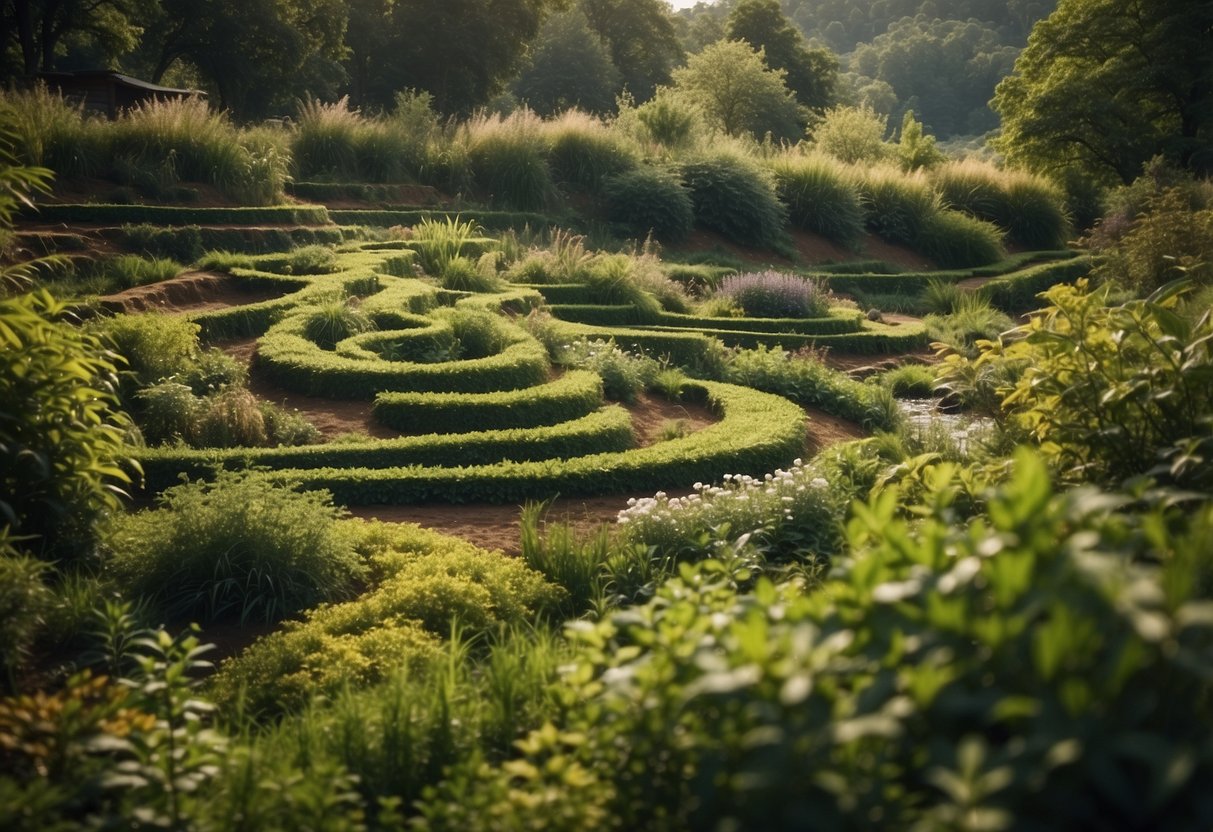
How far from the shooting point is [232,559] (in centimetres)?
572

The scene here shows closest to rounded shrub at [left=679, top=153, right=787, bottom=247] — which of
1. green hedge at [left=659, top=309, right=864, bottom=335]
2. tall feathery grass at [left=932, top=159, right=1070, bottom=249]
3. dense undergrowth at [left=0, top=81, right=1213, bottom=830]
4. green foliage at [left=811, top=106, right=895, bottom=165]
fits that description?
tall feathery grass at [left=932, top=159, right=1070, bottom=249]

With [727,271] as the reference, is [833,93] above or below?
above

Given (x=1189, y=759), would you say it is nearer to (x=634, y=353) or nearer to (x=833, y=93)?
(x=634, y=353)

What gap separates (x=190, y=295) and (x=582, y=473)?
653 cm

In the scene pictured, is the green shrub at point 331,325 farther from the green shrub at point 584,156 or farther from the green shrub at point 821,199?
the green shrub at point 821,199

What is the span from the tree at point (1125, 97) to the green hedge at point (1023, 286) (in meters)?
9.65

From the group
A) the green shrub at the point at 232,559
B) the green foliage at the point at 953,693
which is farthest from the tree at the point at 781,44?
the green foliage at the point at 953,693

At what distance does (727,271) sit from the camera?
720 inches

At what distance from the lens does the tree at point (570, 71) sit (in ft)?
158

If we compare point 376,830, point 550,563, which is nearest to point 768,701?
point 376,830

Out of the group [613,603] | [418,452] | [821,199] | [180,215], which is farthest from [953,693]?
[821,199]

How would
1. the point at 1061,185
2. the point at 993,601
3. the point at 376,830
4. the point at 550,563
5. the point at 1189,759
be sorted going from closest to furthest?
1. the point at 1189,759
2. the point at 993,601
3. the point at 376,830
4. the point at 550,563
5. the point at 1061,185

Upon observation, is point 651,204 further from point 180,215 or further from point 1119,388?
point 1119,388

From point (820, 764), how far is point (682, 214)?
20107 mm
